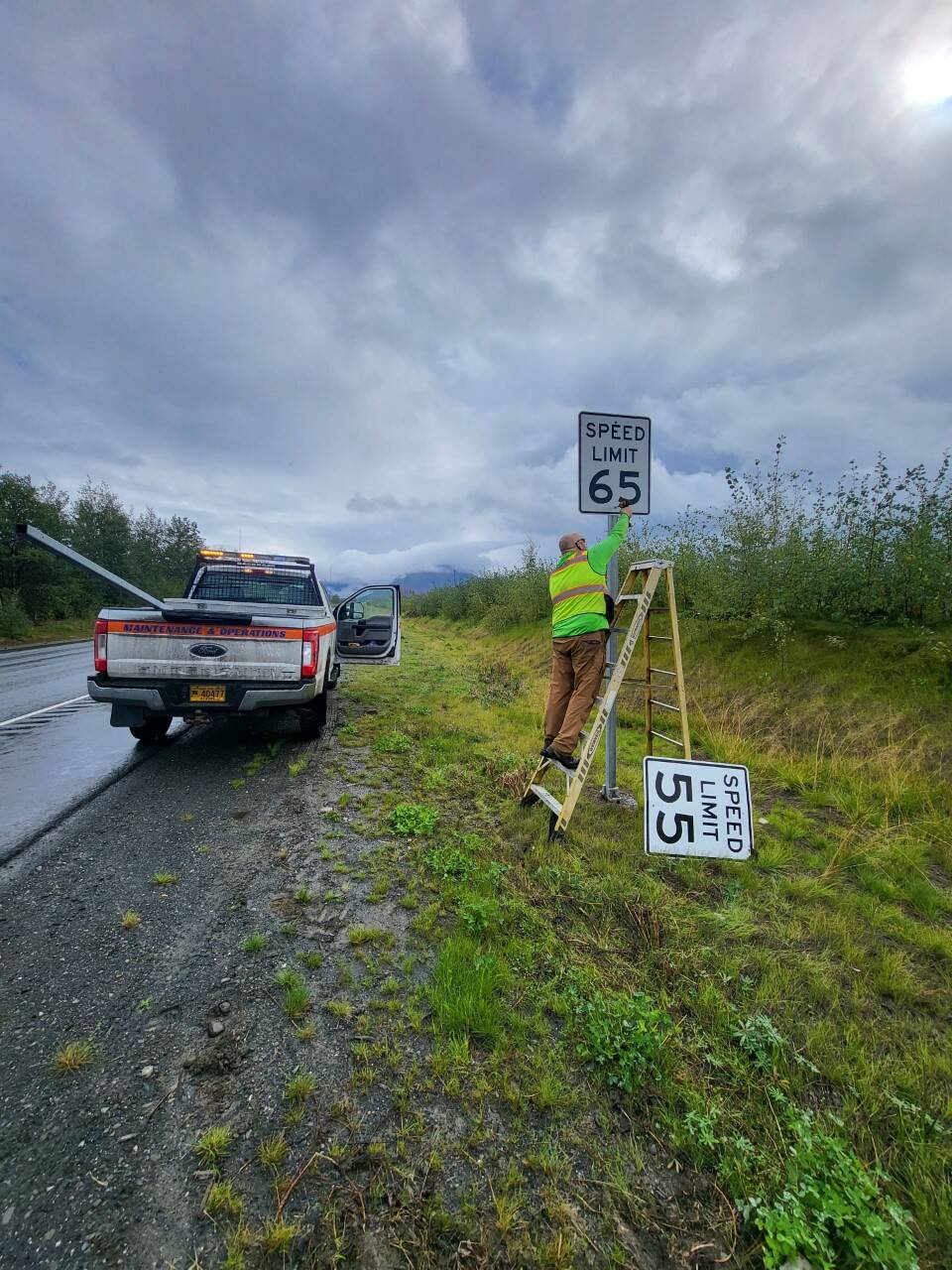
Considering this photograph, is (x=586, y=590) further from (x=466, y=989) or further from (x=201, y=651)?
(x=201, y=651)

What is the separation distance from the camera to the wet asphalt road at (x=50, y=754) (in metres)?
3.91

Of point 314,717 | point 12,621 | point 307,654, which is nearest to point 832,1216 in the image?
point 307,654

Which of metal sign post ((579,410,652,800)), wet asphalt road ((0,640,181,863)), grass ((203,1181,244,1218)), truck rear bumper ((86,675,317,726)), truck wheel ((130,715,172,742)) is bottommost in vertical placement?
grass ((203,1181,244,1218))

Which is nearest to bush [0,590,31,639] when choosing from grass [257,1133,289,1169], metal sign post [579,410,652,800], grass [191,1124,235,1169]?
metal sign post [579,410,652,800]

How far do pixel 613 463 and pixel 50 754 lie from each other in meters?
6.47

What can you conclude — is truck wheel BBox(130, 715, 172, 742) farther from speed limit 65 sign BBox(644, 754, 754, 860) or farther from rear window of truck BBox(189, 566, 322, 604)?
speed limit 65 sign BBox(644, 754, 754, 860)

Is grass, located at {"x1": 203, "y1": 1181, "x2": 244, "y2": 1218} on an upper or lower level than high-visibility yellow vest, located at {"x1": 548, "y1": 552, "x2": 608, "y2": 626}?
lower

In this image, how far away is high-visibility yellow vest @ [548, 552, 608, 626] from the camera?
3822mm

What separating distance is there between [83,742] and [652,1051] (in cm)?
655

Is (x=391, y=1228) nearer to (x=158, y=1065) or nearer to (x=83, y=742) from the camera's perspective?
(x=158, y=1065)

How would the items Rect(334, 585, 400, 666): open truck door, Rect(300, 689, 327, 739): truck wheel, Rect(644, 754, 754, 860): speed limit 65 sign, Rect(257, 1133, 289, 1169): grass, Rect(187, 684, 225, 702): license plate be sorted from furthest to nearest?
1. Rect(334, 585, 400, 666): open truck door
2. Rect(300, 689, 327, 739): truck wheel
3. Rect(187, 684, 225, 702): license plate
4. Rect(644, 754, 754, 860): speed limit 65 sign
5. Rect(257, 1133, 289, 1169): grass

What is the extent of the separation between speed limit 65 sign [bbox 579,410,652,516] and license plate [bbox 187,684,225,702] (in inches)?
147

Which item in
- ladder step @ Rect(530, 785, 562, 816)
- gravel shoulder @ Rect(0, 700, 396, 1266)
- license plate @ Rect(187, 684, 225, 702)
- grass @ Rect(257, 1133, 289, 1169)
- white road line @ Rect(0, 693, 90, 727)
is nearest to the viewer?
gravel shoulder @ Rect(0, 700, 396, 1266)

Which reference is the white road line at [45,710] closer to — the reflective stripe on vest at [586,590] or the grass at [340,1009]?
the grass at [340,1009]
